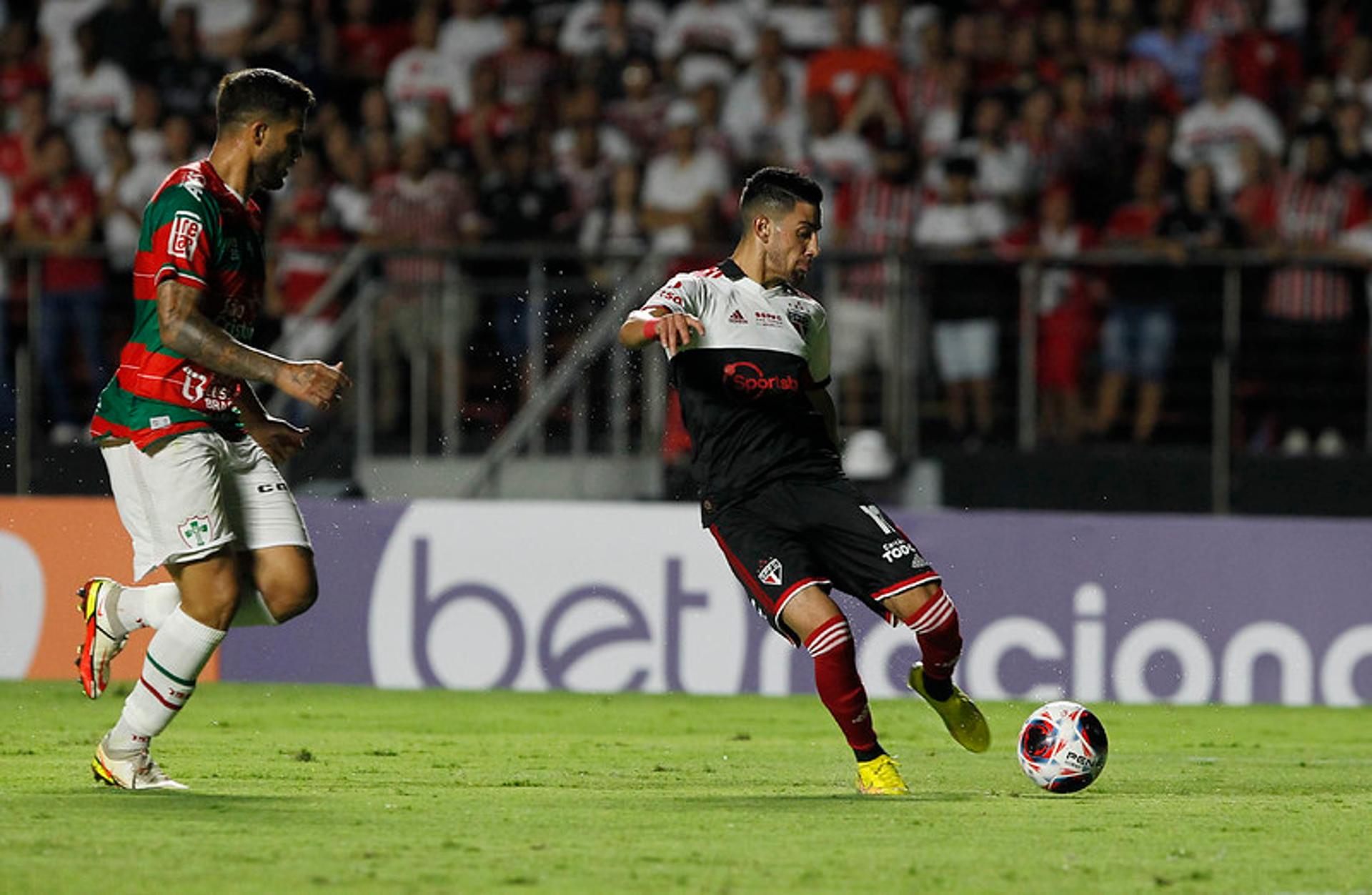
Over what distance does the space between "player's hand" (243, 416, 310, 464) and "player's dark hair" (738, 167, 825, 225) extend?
1.85m

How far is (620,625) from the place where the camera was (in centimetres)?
1337

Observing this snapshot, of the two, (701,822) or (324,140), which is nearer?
(701,822)

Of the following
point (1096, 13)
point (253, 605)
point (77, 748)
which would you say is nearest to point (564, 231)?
point (1096, 13)

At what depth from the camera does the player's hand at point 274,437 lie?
8398 mm

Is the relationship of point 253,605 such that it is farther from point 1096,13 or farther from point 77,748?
point 1096,13

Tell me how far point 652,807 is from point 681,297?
1.91 m

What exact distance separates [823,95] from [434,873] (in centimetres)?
1073

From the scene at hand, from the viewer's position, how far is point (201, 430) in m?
7.96

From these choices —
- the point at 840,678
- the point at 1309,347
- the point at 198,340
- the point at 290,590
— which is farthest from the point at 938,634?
the point at 1309,347

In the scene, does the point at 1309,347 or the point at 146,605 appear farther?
the point at 1309,347

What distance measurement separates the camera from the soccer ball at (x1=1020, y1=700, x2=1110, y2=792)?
8.27 metres

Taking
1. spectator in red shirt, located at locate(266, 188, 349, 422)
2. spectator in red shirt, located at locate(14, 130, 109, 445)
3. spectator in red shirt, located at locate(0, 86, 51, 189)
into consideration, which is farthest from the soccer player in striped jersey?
spectator in red shirt, located at locate(0, 86, 51, 189)

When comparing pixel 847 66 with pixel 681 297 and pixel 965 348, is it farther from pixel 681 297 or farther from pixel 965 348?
pixel 681 297

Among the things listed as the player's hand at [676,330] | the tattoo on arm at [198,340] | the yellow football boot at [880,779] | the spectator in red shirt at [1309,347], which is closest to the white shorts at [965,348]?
the spectator in red shirt at [1309,347]
